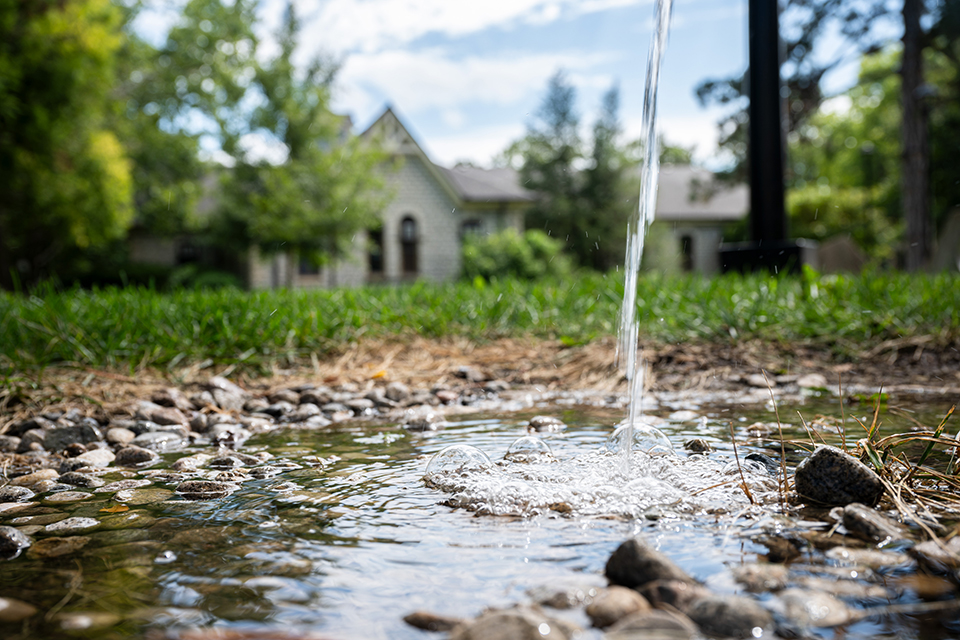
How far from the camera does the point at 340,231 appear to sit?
21.5m

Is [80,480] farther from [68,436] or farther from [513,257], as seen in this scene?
[513,257]

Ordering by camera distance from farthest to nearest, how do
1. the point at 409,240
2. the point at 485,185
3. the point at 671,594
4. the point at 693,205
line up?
1. the point at 693,205
2. the point at 485,185
3. the point at 409,240
4. the point at 671,594

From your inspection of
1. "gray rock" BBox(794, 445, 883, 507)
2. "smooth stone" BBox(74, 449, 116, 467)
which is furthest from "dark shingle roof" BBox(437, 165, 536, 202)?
"gray rock" BBox(794, 445, 883, 507)

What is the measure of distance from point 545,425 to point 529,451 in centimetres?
55

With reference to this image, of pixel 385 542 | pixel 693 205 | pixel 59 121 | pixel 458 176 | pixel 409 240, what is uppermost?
pixel 458 176

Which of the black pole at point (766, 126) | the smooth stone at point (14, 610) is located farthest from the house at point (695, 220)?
the smooth stone at point (14, 610)

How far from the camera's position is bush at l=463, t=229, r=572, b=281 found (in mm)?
22391

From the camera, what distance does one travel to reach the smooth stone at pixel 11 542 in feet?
4.81

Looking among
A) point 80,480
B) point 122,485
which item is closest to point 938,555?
point 122,485

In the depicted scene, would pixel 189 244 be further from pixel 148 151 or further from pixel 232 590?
pixel 232 590

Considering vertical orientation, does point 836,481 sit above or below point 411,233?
below

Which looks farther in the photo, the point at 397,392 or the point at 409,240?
the point at 409,240

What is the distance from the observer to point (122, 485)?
6.73ft

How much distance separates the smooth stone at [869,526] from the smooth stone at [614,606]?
57 cm
